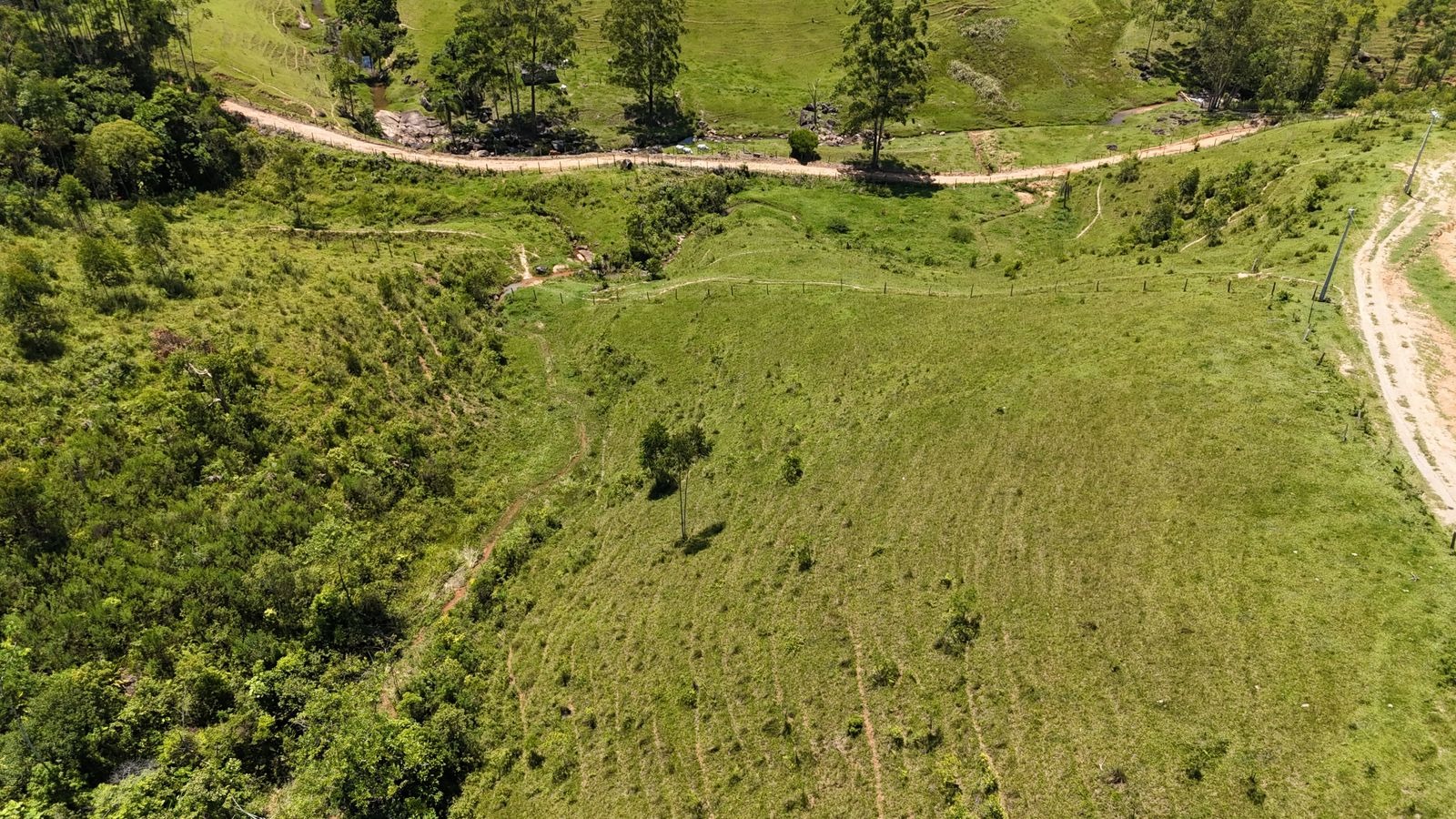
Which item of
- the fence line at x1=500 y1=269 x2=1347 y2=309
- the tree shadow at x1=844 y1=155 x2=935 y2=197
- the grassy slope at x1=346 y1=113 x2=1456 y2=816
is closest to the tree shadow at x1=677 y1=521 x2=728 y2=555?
the grassy slope at x1=346 y1=113 x2=1456 y2=816

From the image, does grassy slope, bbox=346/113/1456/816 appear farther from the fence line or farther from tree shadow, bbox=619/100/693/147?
tree shadow, bbox=619/100/693/147

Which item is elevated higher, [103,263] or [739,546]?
[103,263]

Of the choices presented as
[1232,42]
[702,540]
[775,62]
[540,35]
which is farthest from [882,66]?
[702,540]

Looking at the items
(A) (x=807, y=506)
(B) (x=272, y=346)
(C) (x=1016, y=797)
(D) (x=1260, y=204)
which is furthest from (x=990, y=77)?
(C) (x=1016, y=797)

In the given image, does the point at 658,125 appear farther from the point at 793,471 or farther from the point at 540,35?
the point at 793,471

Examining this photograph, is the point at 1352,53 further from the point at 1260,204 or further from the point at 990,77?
the point at 1260,204

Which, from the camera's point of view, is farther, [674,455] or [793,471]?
[674,455]
